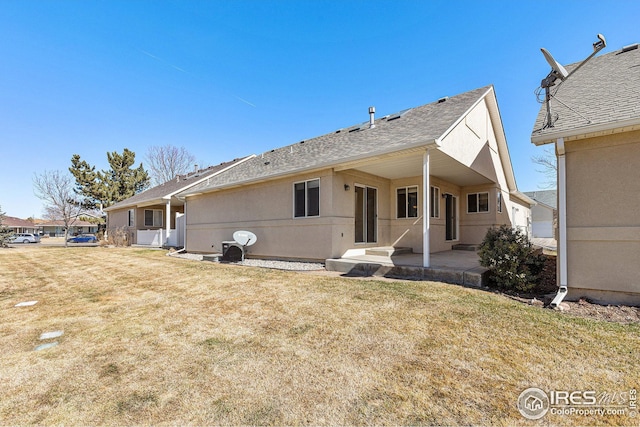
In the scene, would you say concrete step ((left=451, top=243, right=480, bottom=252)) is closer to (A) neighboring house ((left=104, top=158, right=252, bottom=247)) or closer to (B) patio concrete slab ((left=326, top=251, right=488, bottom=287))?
(B) patio concrete slab ((left=326, top=251, right=488, bottom=287))

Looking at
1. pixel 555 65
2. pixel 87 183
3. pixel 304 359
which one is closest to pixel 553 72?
pixel 555 65

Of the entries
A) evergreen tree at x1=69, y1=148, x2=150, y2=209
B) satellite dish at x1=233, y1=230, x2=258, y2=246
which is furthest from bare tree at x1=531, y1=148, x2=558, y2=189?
evergreen tree at x1=69, y1=148, x2=150, y2=209

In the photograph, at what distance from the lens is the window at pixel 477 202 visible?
1242 centimetres

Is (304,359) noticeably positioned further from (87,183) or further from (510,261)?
(87,183)

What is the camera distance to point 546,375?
2.67m

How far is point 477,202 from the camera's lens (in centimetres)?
1266

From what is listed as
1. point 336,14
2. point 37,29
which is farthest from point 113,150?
point 336,14

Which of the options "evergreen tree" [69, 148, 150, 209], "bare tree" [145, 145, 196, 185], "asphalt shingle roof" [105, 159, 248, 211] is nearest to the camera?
"asphalt shingle roof" [105, 159, 248, 211]

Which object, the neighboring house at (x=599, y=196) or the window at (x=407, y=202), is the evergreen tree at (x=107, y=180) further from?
the neighboring house at (x=599, y=196)

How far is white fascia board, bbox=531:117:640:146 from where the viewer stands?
14.7 feet

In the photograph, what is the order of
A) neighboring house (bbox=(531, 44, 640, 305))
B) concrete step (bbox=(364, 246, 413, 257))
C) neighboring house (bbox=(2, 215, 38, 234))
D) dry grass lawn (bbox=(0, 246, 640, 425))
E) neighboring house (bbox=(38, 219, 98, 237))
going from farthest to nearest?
neighboring house (bbox=(38, 219, 98, 237))
neighboring house (bbox=(2, 215, 38, 234))
concrete step (bbox=(364, 246, 413, 257))
neighboring house (bbox=(531, 44, 640, 305))
dry grass lawn (bbox=(0, 246, 640, 425))

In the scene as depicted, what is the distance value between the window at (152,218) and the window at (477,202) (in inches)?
866

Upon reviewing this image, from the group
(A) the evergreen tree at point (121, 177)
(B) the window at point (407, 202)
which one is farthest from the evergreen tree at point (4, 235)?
(B) the window at point (407, 202)

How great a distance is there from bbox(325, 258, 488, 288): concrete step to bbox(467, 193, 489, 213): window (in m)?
6.89
